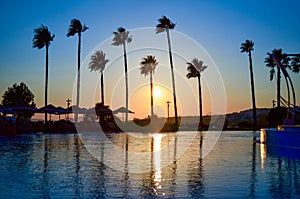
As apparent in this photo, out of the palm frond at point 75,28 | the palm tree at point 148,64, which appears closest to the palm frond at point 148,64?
the palm tree at point 148,64

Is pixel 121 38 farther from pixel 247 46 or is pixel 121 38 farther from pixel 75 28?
pixel 247 46

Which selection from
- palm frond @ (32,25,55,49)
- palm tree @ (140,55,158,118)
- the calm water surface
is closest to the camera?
the calm water surface

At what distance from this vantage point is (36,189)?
6180mm

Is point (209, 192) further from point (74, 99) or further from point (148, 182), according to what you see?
point (74, 99)

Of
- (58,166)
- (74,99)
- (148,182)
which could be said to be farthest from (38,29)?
(148,182)

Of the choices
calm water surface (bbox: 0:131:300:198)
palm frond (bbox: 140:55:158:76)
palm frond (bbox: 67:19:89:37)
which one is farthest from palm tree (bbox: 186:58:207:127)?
calm water surface (bbox: 0:131:300:198)

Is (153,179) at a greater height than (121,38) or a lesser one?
lesser

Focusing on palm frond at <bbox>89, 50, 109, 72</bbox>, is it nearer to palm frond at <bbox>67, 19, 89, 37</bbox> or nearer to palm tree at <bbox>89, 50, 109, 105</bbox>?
palm tree at <bbox>89, 50, 109, 105</bbox>

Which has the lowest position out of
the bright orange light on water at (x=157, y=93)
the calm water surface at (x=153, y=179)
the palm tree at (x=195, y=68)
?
the calm water surface at (x=153, y=179)

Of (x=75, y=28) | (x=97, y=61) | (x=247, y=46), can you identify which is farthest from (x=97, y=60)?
(x=247, y=46)

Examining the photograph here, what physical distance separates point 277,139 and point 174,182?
399 inches

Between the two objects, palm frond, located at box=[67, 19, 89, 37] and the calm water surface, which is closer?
the calm water surface

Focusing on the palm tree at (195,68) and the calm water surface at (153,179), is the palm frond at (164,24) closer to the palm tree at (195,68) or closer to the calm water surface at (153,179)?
the palm tree at (195,68)

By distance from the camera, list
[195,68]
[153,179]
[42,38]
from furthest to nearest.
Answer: [195,68], [42,38], [153,179]
